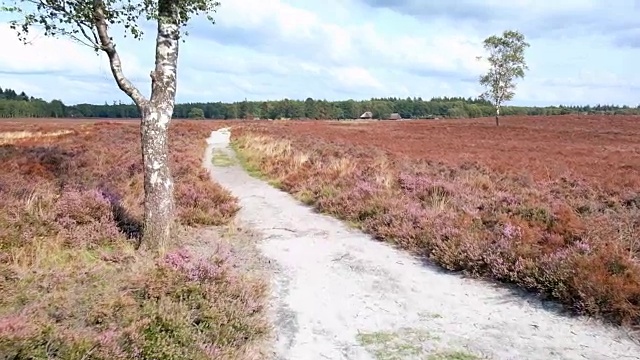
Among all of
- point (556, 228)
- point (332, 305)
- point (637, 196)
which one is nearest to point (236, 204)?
point (332, 305)

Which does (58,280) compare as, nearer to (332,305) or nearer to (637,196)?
(332,305)

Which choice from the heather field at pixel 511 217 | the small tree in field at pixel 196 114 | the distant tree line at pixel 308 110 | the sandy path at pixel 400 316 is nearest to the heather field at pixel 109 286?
the sandy path at pixel 400 316

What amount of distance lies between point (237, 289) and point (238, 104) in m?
138

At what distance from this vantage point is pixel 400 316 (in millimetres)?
5449

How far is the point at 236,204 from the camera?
1130cm

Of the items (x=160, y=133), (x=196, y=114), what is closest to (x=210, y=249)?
(x=160, y=133)

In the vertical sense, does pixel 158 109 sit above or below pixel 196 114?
below

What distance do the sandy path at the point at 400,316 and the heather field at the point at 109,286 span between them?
612 mm

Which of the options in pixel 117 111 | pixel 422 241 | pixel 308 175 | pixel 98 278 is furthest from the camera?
pixel 117 111

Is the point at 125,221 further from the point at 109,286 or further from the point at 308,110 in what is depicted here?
the point at 308,110

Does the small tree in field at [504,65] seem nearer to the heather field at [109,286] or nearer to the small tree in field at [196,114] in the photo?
the heather field at [109,286]

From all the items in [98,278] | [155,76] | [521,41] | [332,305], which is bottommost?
[332,305]

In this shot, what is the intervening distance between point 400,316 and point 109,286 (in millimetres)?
3340

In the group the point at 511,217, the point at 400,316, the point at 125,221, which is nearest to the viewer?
the point at 400,316
